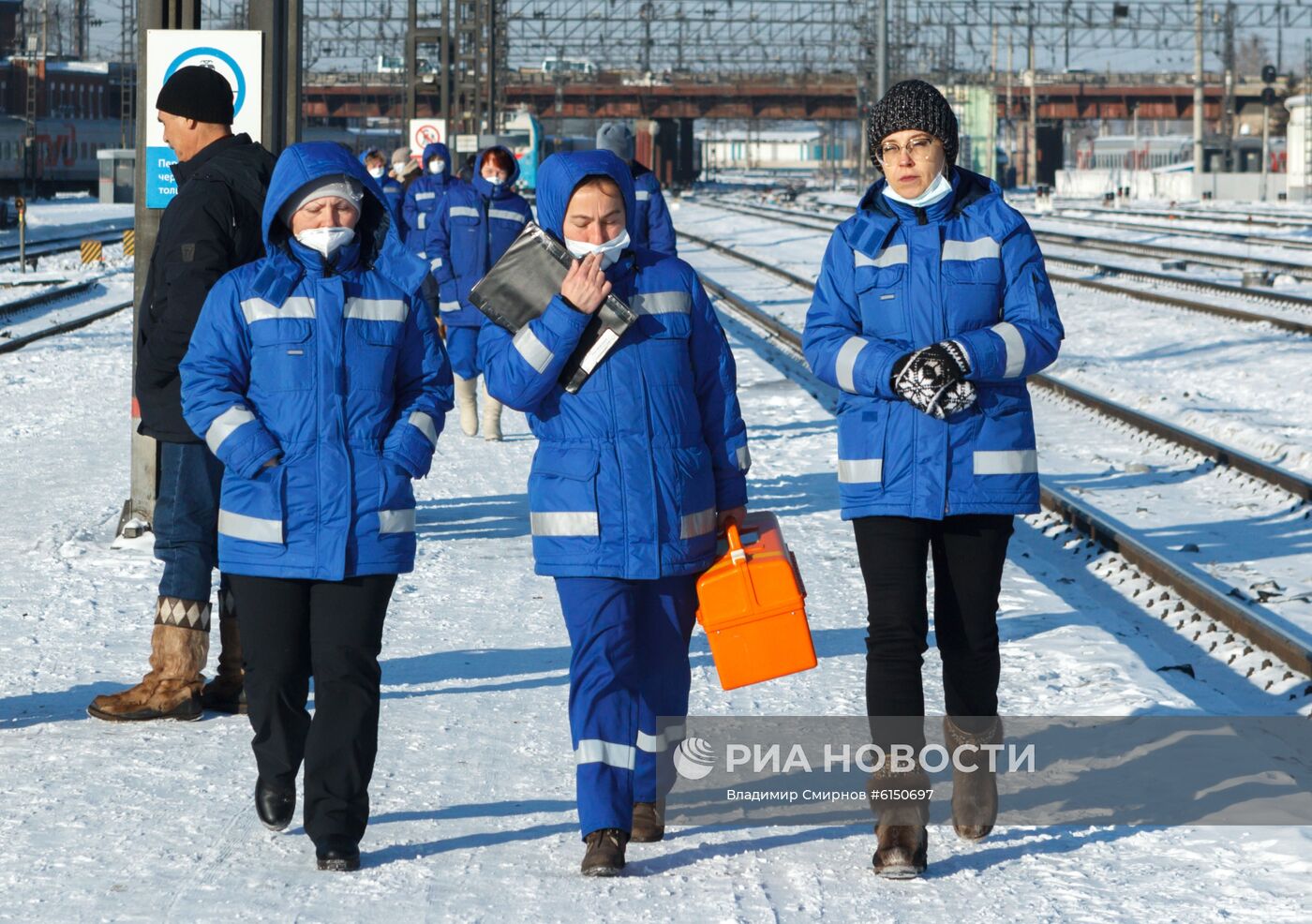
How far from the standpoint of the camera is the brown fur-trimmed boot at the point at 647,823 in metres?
5.24

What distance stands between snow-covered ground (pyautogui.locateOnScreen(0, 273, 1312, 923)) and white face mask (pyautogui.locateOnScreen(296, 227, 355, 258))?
4.96 ft

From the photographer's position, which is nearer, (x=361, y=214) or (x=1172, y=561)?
(x=361, y=214)

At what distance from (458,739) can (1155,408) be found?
11259 mm

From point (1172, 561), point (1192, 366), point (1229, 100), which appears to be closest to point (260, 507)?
point (1172, 561)

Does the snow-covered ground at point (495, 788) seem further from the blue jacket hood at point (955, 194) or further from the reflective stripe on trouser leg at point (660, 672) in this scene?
the blue jacket hood at point (955, 194)

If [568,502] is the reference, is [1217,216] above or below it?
above

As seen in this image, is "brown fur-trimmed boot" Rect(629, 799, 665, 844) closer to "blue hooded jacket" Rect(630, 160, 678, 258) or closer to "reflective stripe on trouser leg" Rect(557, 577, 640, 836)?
"reflective stripe on trouser leg" Rect(557, 577, 640, 836)

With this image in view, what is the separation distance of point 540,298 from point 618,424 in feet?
1.19

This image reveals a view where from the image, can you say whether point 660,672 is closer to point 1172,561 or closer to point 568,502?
point 568,502

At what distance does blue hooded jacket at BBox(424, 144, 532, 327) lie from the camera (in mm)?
12469

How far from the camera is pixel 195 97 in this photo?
6324 mm

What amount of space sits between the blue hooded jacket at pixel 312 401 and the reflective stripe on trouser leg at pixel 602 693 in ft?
1.57

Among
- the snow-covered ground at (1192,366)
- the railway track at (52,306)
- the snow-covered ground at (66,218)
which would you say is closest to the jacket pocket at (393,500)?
the snow-covered ground at (1192,366)

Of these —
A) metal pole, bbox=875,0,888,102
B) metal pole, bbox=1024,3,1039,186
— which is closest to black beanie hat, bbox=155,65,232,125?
metal pole, bbox=875,0,888,102
